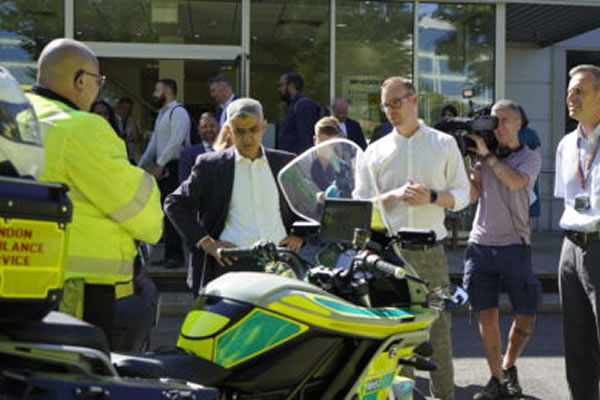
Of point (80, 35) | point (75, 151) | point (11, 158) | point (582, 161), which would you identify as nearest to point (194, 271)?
point (75, 151)

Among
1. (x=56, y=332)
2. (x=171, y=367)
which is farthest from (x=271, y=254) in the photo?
(x=56, y=332)

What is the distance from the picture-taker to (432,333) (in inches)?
203

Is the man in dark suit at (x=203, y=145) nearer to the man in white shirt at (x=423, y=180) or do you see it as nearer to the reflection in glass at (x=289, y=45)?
the reflection in glass at (x=289, y=45)

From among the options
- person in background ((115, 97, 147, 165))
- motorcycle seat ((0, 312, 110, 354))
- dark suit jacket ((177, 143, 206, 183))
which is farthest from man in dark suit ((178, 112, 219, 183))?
motorcycle seat ((0, 312, 110, 354))

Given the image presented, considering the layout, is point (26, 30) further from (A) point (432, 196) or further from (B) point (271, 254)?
(B) point (271, 254)

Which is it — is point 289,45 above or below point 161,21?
below

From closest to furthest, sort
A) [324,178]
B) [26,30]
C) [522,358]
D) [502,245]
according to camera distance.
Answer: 1. [324,178]
2. [502,245]
3. [522,358]
4. [26,30]

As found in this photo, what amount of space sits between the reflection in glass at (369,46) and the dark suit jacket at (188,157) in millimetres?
4131

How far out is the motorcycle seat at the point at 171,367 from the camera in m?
2.79

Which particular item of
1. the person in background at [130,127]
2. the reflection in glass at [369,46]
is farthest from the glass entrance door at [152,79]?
the reflection in glass at [369,46]

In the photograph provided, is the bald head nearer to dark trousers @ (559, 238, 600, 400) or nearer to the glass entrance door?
dark trousers @ (559, 238, 600, 400)

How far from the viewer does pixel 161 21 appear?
12812mm

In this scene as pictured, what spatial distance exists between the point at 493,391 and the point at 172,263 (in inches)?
199

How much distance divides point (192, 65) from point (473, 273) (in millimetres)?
7685
